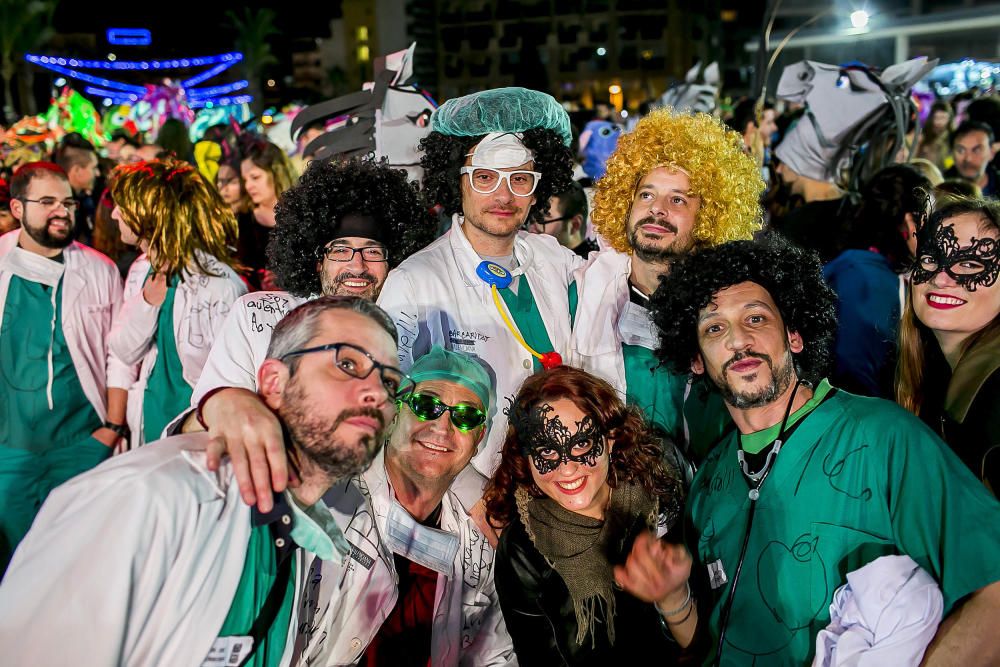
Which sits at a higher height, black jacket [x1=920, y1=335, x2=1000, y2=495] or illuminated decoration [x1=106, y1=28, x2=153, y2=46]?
illuminated decoration [x1=106, y1=28, x2=153, y2=46]

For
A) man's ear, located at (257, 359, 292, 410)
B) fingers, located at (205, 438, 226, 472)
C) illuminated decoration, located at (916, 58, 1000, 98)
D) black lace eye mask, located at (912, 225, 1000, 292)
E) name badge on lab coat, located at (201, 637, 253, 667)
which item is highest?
illuminated decoration, located at (916, 58, 1000, 98)

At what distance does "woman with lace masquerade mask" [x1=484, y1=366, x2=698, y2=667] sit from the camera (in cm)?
305

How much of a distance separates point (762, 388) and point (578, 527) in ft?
2.47

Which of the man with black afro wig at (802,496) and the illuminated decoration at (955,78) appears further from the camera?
the illuminated decoration at (955,78)

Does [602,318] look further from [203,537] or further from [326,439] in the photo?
→ [203,537]

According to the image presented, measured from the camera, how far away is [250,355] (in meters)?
3.71

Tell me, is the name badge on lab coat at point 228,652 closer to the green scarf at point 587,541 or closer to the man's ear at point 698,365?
the green scarf at point 587,541

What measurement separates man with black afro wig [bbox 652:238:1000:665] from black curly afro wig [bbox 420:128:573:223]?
1.34m

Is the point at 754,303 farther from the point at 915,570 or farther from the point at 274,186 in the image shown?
the point at 274,186

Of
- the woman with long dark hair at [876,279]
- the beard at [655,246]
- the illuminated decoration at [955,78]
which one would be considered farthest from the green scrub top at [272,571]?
the illuminated decoration at [955,78]

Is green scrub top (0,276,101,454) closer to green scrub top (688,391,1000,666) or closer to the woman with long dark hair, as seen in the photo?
green scrub top (688,391,1000,666)

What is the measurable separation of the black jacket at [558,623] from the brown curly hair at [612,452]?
0.19m

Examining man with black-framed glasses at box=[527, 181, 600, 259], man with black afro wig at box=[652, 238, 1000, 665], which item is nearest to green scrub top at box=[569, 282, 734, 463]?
man with black afro wig at box=[652, 238, 1000, 665]

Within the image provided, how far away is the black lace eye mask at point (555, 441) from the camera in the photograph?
3.05m
